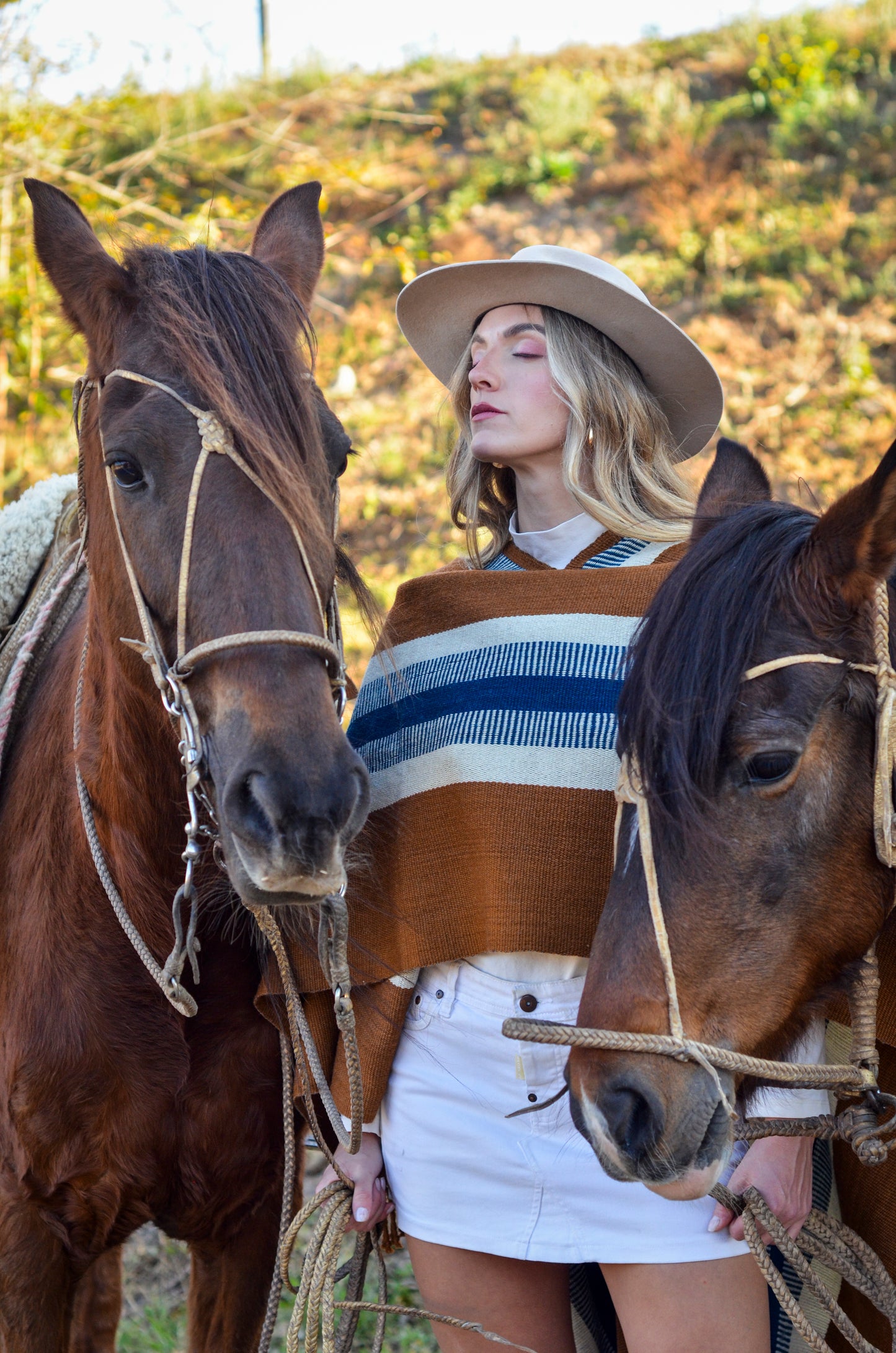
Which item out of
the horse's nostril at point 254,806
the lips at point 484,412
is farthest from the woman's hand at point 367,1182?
the lips at point 484,412

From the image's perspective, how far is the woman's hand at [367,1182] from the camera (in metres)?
1.90

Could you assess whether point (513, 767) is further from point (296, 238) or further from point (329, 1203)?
point (296, 238)

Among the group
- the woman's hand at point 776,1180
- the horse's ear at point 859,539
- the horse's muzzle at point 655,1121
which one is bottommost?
the woman's hand at point 776,1180

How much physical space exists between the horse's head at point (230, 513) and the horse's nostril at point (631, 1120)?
454mm

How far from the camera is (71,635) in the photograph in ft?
7.82

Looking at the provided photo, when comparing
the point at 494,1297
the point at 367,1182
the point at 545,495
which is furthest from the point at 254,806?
the point at 545,495

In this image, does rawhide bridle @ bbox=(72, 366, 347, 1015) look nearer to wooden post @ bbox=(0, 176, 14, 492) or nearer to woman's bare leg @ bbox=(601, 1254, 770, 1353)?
woman's bare leg @ bbox=(601, 1254, 770, 1353)

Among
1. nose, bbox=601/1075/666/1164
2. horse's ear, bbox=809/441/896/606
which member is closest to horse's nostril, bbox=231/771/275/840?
nose, bbox=601/1075/666/1164

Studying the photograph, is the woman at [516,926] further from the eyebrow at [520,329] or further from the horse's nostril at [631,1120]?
the horse's nostril at [631,1120]

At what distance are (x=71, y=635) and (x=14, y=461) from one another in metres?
6.58

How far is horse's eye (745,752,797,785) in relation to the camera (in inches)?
53.8

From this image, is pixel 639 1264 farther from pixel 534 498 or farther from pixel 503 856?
pixel 534 498

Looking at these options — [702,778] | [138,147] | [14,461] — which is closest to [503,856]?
[702,778]

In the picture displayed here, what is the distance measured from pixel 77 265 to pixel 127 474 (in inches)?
→ 16.6
